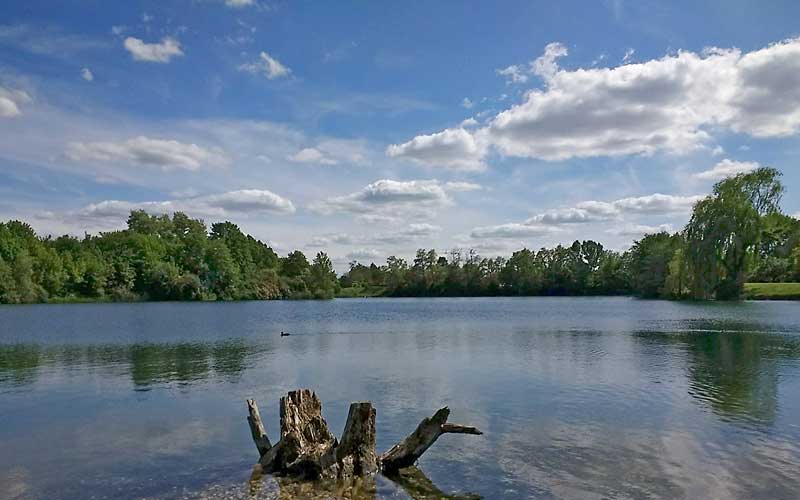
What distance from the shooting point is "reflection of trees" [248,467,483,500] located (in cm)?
1121

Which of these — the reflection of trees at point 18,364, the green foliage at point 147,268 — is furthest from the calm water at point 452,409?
the green foliage at point 147,268

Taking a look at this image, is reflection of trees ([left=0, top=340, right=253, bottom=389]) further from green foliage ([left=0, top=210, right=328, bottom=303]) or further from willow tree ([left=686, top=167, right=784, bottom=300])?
green foliage ([left=0, top=210, right=328, bottom=303])

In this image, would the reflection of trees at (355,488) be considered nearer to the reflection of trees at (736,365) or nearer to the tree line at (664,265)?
the reflection of trees at (736,365)

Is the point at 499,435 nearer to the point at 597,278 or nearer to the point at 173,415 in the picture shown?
the point at 173,415

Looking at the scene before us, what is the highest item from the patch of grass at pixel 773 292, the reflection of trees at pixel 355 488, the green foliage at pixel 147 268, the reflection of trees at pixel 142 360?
the green foliage at pixel 147 268

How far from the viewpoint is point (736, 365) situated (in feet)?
90.6

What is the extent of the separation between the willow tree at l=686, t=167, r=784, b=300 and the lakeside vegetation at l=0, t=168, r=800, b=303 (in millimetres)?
138

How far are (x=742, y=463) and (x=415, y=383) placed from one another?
12.3 m

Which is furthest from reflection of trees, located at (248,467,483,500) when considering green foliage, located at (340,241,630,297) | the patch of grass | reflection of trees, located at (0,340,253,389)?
green foliage, located at (340,241,630,297)

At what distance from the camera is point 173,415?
18359 millimetres

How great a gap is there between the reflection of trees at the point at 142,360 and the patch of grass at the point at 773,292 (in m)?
79.3

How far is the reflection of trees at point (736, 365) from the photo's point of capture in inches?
760

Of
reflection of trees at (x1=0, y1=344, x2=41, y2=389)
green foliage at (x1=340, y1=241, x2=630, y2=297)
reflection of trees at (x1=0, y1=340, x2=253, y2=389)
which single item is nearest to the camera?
reflection of trees at (x1=0, y1=344, x2=41, y2=389)

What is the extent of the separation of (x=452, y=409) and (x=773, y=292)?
88.4 m
